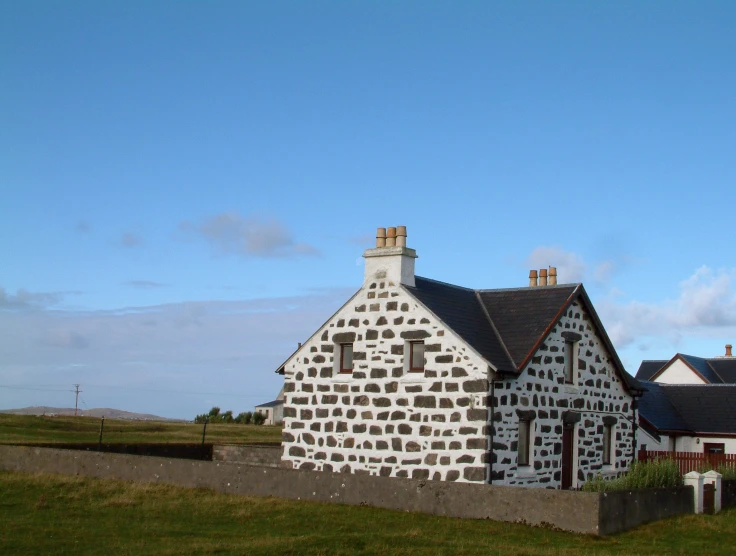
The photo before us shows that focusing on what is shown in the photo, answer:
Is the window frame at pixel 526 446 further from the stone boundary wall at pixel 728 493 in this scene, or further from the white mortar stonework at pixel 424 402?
the stone boundary wall at pixel 728 493

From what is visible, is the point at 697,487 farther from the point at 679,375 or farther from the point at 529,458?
the point at 679,375

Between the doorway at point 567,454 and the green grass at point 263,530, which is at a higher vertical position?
the doorway at point 567,454

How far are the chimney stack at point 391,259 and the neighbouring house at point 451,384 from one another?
0.10 ft

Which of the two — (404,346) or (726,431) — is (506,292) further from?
(726,431)

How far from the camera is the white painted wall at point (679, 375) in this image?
48469 millimetres

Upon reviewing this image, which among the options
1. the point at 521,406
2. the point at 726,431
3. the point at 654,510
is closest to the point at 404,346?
the point at 521,406

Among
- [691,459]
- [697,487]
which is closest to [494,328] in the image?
[697,487]

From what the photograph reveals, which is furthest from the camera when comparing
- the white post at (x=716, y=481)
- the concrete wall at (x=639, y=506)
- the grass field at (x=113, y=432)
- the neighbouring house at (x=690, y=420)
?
the grass field at (x=113, y=432)

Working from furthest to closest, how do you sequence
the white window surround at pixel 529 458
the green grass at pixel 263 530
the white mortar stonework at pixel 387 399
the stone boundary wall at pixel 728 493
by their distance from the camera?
the white window surround at pixel 529 458
the white mortar stonework at pixel 387 399
the stone boundary wall at pixel 728 493
the green grass at pixel 263 530

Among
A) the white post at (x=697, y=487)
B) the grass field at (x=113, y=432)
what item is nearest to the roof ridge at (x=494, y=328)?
the white post at (x=697, y=487)

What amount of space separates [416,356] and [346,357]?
251 centimetres

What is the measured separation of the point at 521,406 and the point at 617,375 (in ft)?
20.2

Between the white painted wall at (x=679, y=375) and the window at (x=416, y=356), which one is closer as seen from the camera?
the window at (x=416, y=356)

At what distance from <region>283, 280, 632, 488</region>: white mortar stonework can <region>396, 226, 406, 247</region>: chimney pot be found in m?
1.18
